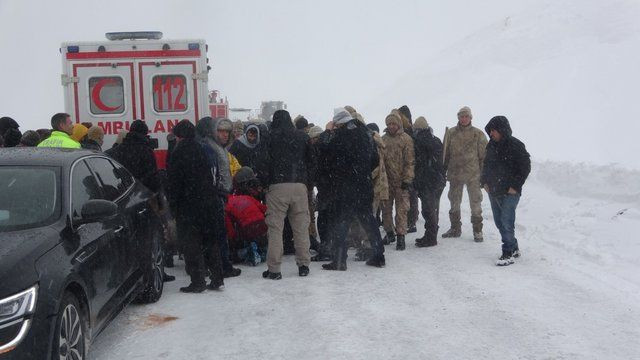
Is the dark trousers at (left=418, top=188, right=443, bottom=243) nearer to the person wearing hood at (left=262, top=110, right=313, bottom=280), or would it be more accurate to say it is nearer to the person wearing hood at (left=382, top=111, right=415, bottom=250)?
the person wearing hood at (left=382, top=111, right=415, bottom=250)

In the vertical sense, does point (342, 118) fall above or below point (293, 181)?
above

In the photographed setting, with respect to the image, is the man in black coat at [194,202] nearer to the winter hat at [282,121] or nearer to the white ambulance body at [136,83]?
the winter hat at [282,121]

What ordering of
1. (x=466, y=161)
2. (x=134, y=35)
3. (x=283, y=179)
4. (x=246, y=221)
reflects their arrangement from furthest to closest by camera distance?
(x=134, y=35)
(x=466, y=161)
(x=246, y=221)
(x=283, y=179)

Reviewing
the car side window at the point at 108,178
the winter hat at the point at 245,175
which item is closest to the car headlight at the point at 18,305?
the car side window at the point at 108,178

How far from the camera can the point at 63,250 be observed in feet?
14.5

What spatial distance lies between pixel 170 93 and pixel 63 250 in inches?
254

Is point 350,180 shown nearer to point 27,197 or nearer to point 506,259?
point 506,259

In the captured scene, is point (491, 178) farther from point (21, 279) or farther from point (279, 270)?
point (21, 279)

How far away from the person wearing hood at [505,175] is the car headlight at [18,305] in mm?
5798

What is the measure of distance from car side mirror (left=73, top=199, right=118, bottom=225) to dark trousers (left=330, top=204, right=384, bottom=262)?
3.71 metres

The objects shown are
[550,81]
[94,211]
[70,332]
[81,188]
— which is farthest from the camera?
[550,81]

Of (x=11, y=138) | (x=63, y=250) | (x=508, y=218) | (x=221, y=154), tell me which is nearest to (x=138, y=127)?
(x=221, y=154)

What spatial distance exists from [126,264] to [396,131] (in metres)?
4.77

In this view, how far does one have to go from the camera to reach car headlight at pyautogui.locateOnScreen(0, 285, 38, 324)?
377cm
